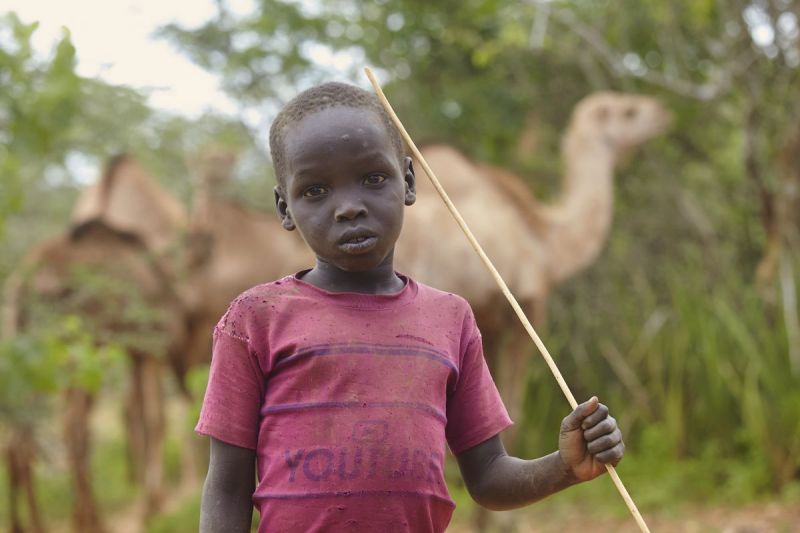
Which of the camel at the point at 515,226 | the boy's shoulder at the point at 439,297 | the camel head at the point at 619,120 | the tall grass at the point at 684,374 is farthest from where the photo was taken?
the camel head at the point at 619,120

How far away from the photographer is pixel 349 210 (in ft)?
5.81

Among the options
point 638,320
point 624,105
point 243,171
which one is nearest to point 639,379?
point 638,320

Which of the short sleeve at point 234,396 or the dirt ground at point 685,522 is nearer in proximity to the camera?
the short sleeve at point 234,396

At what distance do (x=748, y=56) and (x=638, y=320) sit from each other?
248cm

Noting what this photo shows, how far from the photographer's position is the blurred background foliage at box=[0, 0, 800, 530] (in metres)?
6.85

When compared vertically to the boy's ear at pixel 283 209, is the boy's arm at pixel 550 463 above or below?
below

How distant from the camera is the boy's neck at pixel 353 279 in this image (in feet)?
6.19

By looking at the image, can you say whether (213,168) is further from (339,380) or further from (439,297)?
(339,380)

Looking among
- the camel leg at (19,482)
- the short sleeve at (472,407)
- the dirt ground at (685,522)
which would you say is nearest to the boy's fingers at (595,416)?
the short sleeve at (472,407)

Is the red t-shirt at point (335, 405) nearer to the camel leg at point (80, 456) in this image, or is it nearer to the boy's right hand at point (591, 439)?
the boy's right hand at point (591, 439)

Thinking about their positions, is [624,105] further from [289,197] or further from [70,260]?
[289,197]

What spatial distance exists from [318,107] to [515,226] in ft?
17.7

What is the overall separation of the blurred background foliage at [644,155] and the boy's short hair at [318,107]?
15.4ft

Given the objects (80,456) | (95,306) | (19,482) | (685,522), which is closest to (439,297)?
(685,522)
